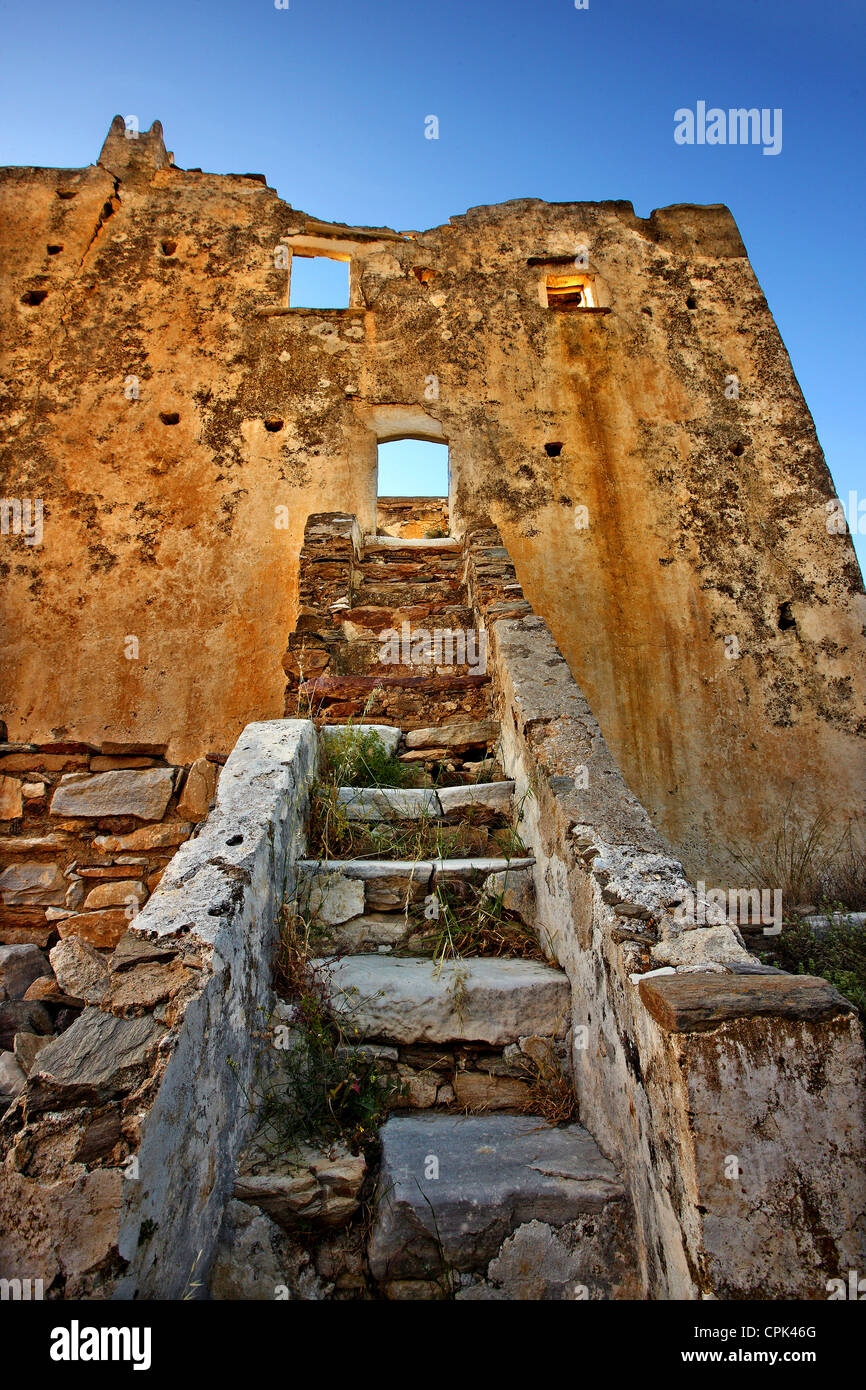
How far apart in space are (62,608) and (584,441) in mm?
4695

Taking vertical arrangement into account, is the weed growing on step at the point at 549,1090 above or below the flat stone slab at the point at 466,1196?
above

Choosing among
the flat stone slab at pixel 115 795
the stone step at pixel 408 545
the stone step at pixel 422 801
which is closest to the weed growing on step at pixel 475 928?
the stone step at pixel 422 801

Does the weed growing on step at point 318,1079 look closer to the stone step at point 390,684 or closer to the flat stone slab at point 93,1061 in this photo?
the flat stone slab at point 93,1061

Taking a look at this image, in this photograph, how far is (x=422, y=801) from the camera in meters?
3.30

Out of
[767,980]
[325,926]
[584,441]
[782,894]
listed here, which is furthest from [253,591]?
[767,980]

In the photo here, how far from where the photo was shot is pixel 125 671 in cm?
576

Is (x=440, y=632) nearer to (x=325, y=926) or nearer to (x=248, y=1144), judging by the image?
(x=325, y=926)

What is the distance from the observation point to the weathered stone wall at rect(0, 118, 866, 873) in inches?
225

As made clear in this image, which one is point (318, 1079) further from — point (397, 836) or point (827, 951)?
point (827, 951)

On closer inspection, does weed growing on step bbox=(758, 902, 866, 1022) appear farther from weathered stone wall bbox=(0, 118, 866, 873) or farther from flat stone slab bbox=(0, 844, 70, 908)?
flat stone slab bbox=(0, 844, 70, 908)

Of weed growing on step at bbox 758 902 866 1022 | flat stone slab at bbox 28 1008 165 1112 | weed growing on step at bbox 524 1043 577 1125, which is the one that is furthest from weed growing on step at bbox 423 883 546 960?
weed growing on step at bbox 758 902 866 1022

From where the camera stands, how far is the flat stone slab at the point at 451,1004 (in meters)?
2.24

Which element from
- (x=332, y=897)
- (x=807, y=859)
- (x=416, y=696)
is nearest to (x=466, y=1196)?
(x=332, y=897)

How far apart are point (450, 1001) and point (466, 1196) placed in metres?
0.58
